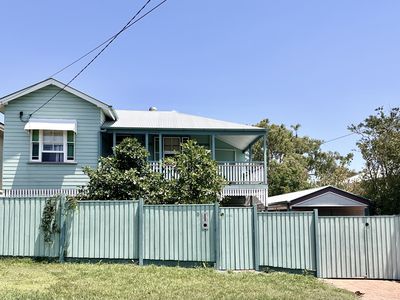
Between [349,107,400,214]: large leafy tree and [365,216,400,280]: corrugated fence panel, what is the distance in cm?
1055

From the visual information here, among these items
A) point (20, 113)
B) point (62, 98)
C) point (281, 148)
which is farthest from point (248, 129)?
point (281, 148)

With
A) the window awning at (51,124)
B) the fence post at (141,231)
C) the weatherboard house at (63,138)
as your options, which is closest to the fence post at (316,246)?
the fence post at (141,231)

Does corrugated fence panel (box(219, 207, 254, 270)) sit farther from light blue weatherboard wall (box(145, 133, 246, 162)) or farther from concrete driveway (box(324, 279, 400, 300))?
light blue weatherboard wall (box(145, 133, 246, 162))

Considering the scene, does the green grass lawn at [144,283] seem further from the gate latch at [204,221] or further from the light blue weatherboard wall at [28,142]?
the light blue weatherboard wall at [28,142]

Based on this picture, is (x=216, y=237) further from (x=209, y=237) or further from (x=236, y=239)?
(x=236, y=239)

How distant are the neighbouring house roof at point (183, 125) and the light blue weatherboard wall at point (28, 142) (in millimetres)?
925

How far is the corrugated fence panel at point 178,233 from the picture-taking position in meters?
12.7

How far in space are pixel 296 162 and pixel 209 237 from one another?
29854 millimetres

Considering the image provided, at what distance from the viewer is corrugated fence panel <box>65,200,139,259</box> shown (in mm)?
12930

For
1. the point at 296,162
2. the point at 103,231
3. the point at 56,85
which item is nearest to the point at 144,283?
the point at 103,231

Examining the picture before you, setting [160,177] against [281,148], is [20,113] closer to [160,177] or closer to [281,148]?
[160,177]

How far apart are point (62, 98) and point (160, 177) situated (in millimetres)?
7062

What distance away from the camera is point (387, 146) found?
2364cm

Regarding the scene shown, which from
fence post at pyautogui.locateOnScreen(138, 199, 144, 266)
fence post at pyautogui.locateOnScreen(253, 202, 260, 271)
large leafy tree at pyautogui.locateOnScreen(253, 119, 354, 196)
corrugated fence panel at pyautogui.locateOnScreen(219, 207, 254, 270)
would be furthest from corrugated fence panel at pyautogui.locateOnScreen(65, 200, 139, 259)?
large leafy tree at pyautogui.locateOnScreen(253, 119, 354, 196)
